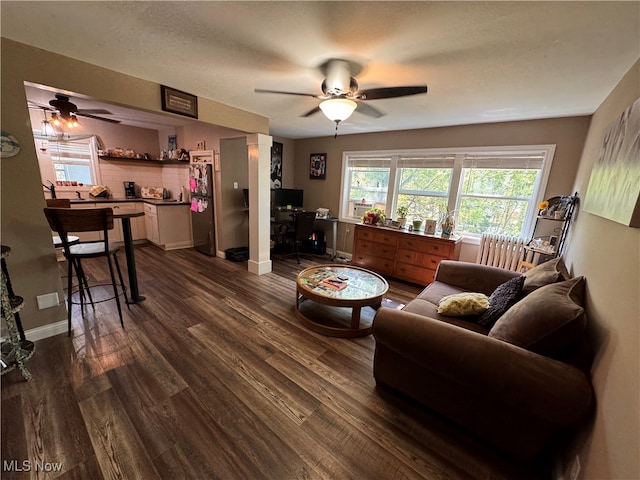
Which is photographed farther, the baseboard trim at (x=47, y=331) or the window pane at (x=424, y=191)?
the window pane at (x=424, y=191)

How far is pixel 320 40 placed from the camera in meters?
1.48

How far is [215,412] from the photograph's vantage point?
5.01 feet

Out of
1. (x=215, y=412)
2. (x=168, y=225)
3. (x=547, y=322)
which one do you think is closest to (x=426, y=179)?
(x=547, y=322)

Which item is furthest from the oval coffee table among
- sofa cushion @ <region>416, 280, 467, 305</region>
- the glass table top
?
sofa cushion @ <region>416, 280, 467, 305</region>

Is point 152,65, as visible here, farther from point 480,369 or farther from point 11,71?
point 480,369

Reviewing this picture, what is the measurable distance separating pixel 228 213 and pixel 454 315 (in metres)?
3.71

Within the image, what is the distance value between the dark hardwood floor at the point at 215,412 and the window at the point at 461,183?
8.01 ft

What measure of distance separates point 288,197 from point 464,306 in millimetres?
3767

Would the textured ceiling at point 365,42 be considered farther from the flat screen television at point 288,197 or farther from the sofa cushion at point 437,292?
the flat screen television at point 288,197

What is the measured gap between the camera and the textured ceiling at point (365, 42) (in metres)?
1.22

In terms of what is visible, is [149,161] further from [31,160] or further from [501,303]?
[501,303]

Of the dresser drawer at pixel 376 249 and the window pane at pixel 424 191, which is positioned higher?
the window pane at pixel 424 191

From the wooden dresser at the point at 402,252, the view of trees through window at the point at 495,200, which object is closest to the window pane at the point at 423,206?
the view of trees through window at the point at 495,200

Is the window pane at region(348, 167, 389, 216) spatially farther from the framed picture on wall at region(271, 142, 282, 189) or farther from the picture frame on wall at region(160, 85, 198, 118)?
the picture frame on wall at region(160, 85, 198, 118)
